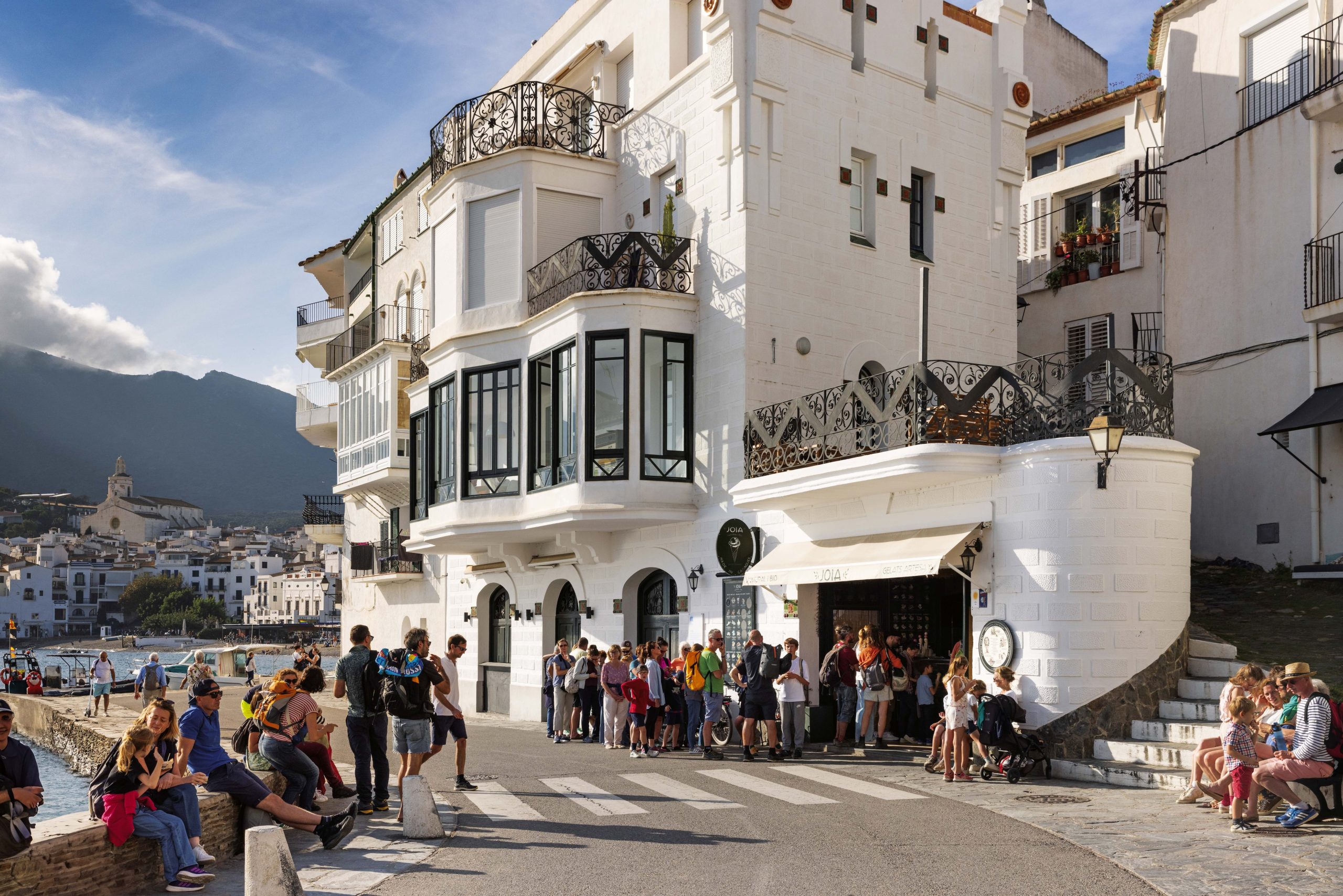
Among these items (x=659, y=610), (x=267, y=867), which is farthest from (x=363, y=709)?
(x=659, y=610)

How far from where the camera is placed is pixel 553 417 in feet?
70.2

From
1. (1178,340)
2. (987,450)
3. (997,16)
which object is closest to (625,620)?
(987,450)

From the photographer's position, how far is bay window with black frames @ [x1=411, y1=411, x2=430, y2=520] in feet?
85.3

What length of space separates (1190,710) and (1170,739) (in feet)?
1.98

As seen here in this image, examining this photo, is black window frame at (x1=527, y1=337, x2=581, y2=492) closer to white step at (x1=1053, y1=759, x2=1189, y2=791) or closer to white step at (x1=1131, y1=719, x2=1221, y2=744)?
white step at (x1=1053, y1=759, x2=1189, y2=791)

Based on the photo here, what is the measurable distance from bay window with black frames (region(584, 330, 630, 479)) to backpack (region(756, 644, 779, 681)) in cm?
533

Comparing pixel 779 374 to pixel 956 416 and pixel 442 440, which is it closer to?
pixel 956 416

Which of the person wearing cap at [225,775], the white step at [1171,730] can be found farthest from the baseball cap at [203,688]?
the white step at [1171,730]

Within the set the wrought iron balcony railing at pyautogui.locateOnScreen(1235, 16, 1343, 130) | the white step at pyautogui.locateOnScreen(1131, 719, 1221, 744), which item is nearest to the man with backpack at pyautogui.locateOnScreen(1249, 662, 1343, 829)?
the white step at pyautogui.locateOnScreen(1131, 719, 1221, 744)

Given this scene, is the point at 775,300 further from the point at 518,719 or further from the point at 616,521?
the point at 518,719

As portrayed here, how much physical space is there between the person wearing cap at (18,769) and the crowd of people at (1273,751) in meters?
9.31

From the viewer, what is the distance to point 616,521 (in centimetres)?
2058

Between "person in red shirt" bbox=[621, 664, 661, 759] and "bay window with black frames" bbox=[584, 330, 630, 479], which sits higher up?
"bay window with black frames" bbox=[584, 330, 630, 479]

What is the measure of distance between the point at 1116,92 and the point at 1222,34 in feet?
12.0
